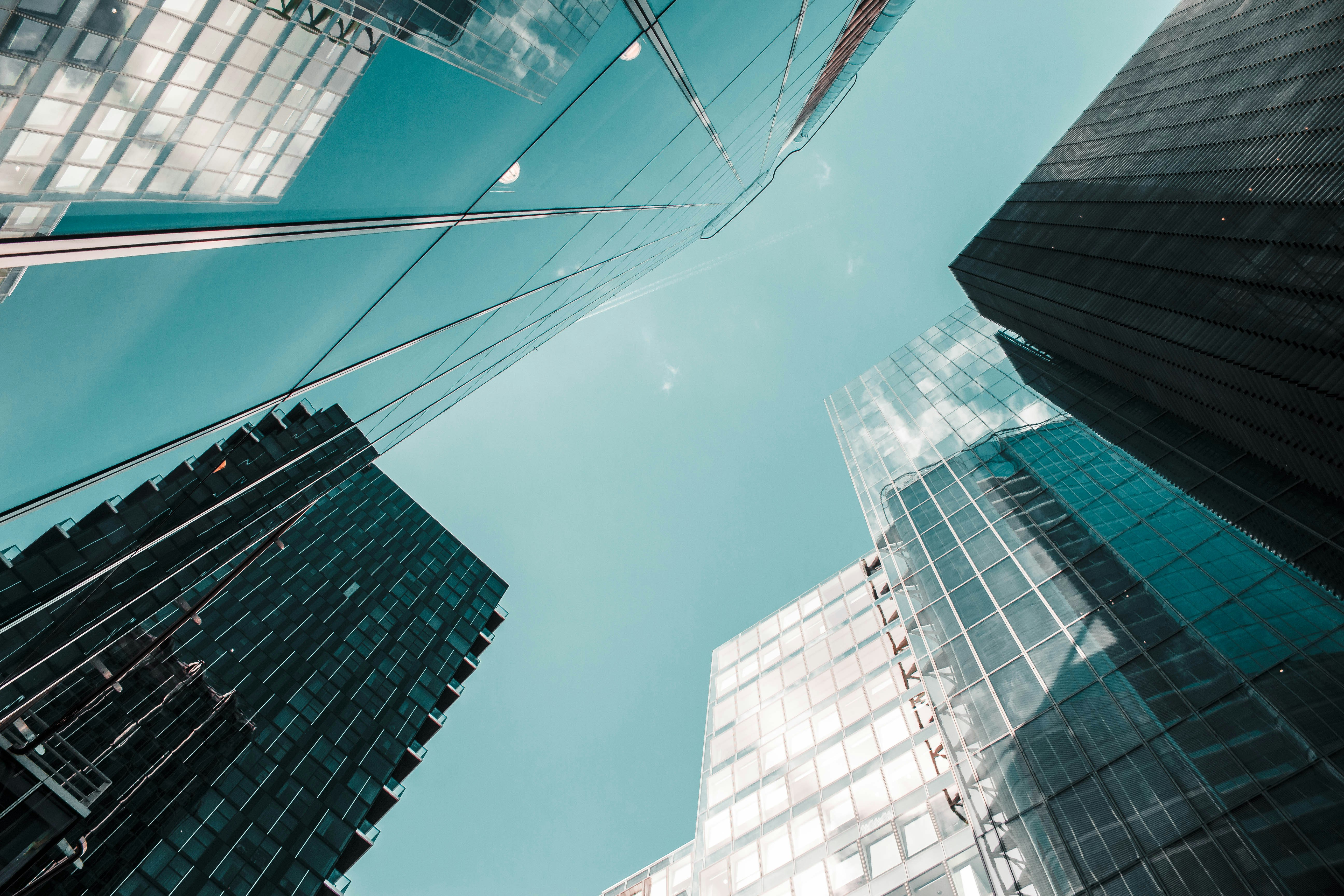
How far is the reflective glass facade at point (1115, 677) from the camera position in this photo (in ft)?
47.2

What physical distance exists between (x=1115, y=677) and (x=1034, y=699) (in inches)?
101

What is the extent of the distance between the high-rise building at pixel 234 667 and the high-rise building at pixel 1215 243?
29.6 metres

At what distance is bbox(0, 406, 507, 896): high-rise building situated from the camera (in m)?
7.66

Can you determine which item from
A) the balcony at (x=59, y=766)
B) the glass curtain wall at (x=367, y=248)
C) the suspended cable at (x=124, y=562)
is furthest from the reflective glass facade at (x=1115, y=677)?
the balcony at (x=59, y=766)

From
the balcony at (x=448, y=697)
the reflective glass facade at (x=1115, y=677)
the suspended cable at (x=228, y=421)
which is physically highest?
the suspended cable at (x=228, y=421)

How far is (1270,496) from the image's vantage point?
22.5 metres

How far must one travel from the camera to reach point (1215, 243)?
27266 mm

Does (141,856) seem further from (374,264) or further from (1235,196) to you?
(1235,196)

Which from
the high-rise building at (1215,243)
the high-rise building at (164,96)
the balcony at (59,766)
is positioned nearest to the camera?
the high-rise building at (164,96)

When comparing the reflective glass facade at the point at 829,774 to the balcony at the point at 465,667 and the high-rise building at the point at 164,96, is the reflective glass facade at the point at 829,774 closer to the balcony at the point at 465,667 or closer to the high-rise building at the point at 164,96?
the balcony at the point at 465,667

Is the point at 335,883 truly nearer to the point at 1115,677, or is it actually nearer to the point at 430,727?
the point at 430,727

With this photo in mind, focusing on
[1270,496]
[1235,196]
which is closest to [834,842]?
[1270,496]

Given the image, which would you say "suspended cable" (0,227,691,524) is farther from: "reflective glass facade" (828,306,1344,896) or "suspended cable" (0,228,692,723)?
"reflective glass facade" (828,306,1344,896)

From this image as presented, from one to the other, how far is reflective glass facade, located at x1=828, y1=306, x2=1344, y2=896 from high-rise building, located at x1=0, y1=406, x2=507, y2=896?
20.8 metres
